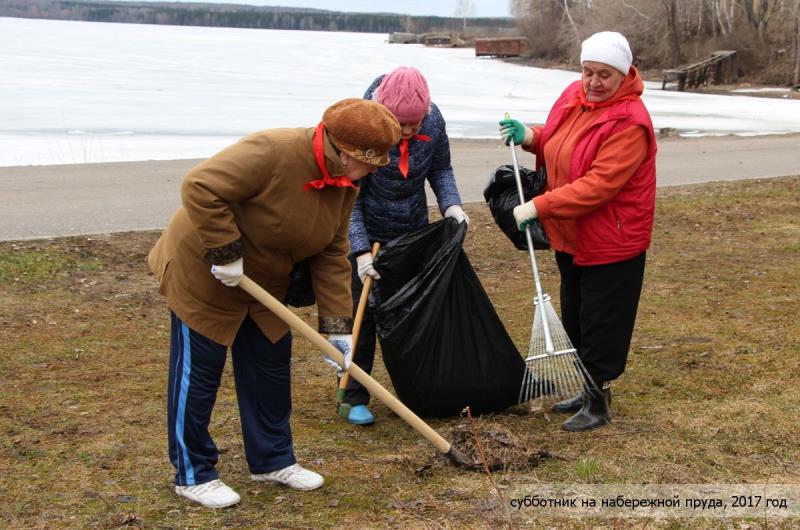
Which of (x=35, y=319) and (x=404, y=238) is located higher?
(x=404, y=238)

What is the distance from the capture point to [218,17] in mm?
133000

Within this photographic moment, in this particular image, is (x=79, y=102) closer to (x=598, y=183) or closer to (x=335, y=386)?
(x=335, y=386)

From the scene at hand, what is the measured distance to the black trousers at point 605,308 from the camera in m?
Answer: 3.89

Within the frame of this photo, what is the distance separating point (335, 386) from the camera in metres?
4.75

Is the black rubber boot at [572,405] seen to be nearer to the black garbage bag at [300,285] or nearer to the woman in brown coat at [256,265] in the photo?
the woman in brown coat at [256,265]

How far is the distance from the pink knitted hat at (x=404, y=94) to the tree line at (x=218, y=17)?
113 m

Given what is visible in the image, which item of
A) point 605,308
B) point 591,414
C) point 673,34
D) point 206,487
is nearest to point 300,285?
point 206,487

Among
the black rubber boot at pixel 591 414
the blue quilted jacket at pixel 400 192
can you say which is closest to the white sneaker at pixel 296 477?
the blue quilted jacket at pixel 400 192

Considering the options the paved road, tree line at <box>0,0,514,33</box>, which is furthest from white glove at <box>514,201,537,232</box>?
tree line at <box>0,0,514,33</box>

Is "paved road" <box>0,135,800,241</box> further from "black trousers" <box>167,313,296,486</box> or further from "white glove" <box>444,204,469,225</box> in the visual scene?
"black trousers" <box>167,313,296,486</box>

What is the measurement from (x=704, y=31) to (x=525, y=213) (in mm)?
36302

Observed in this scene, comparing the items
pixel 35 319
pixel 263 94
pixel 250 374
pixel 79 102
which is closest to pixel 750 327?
pixel 250 374

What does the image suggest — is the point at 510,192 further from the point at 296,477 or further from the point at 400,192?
the point at 296,477

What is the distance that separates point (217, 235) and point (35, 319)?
314 cm
